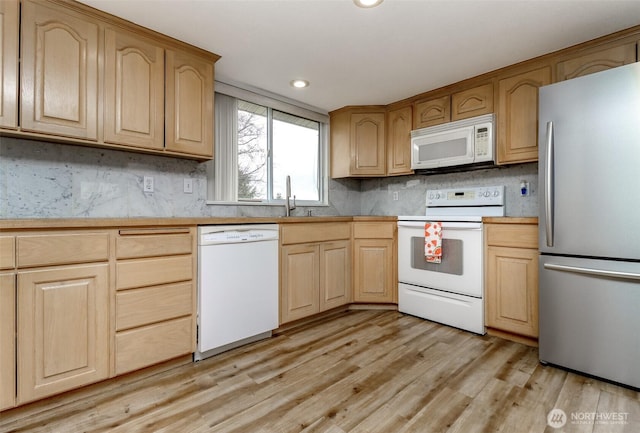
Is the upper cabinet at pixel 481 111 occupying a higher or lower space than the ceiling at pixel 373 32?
lower

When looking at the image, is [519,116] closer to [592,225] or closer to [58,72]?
[592,225]

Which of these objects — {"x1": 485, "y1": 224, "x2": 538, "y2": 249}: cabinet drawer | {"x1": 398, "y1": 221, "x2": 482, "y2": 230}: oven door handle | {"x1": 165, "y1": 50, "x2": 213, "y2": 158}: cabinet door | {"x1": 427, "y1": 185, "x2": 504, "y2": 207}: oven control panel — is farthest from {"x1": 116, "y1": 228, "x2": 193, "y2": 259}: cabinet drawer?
{"x1": 427, "y1": 185, "x2": 504, "y2": 207}: oven control panel

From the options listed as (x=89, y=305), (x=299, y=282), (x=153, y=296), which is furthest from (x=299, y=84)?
(x=89, y=305)

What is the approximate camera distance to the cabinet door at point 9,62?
1561mm

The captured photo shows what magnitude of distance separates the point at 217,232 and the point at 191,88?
3.49 ft

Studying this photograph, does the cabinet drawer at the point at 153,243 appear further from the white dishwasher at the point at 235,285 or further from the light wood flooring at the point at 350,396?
the light wood flooring at the point at 350,396

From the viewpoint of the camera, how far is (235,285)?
2.21 meters

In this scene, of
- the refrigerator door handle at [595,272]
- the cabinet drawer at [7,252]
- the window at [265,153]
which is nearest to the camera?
the cabinet drawer at [7,252]

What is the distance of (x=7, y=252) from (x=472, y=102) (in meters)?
3.33

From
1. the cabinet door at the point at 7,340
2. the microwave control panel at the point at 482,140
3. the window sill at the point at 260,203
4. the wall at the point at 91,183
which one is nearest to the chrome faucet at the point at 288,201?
the window sill at the point at 260,203

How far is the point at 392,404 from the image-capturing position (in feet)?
5.22

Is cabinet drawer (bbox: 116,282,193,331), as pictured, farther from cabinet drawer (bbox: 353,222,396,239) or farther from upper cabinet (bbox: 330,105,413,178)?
upper cabinet (bbox: 330,105,413,178)

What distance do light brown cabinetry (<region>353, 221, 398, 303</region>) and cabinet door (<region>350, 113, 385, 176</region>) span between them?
71 centimetres

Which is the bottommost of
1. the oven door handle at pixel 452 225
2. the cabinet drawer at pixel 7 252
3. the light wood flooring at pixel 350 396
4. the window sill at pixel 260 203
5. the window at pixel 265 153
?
the light wood flooring at pixel 350 396
